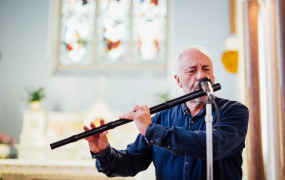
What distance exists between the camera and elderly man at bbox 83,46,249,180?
1.26m

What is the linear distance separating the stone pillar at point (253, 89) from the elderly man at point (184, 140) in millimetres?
2278

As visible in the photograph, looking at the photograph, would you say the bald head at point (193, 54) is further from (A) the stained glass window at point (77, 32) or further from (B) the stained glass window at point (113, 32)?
(A) the stained glass window at point (77, 32)

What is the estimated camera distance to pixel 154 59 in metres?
7.38

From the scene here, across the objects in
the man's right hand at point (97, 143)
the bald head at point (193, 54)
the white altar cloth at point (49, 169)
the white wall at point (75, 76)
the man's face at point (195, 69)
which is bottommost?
the white altar cloth at point (49, 169)

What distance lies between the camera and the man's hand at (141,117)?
4.31ft

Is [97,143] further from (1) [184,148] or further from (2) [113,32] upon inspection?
(2) [113,32]

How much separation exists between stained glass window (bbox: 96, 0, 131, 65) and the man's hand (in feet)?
20.0

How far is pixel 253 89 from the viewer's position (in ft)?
12.3

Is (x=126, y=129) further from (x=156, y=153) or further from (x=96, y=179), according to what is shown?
(x=156, y=153)

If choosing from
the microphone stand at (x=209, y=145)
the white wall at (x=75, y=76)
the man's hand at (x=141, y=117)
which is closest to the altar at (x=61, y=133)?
the white wall at (x=75, y=76)

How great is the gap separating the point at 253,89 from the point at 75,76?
15.1 feet

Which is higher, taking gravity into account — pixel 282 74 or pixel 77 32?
pixel 77 32

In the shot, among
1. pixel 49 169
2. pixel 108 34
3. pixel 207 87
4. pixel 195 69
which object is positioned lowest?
pixel 49 169

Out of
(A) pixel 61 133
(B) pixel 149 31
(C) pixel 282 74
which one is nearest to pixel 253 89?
(C) pixel 282 74
